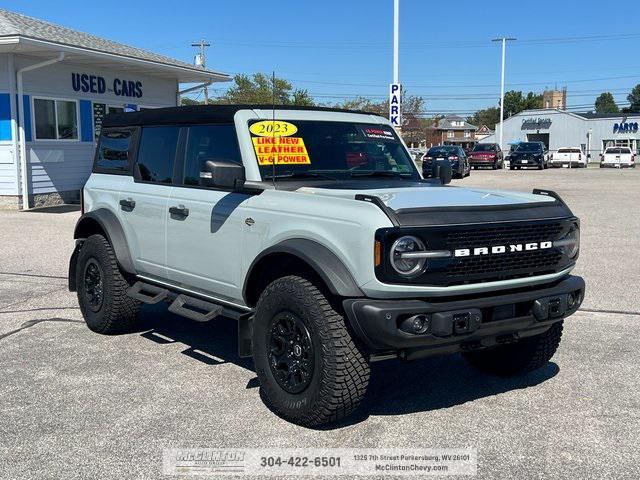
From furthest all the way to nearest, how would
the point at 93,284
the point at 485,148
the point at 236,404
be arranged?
the point at 485,148 < the point at 93,284 < the point at 236,404

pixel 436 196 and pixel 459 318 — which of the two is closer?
pixel 459 318

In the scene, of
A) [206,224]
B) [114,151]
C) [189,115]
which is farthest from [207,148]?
[114,151]

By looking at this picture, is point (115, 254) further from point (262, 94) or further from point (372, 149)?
point (262, 94)

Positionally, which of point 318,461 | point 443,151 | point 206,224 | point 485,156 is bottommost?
point 318,461

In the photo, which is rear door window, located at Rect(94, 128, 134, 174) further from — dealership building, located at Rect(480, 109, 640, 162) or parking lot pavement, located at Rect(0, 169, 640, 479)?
dealership building, located at Rect(480, 109, 640, 162)

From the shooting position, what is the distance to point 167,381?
16.0 feet

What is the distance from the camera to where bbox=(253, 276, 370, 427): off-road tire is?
12.4 ft

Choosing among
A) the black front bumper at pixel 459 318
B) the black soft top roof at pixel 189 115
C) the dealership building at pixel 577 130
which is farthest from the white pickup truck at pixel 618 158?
the black front bumper at pixel 459 318

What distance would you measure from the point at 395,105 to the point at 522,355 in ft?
50.9

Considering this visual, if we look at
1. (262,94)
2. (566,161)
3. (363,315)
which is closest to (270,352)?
(363,315)

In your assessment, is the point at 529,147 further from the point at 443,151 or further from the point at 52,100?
the point at 52,100

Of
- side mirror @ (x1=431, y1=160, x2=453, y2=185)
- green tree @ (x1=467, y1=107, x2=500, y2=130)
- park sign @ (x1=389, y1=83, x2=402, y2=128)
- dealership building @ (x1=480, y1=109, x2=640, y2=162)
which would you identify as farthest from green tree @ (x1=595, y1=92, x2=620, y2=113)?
side mirror @ (x1=431, y1=160, x2=453, y2=185)

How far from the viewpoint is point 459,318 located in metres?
3.70

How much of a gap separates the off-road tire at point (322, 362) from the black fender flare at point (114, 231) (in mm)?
2057
